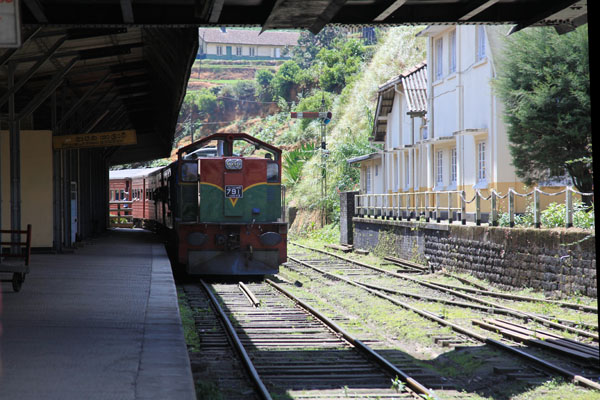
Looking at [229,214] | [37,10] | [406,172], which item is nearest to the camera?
[37,10]

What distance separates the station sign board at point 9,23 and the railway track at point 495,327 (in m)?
6.47

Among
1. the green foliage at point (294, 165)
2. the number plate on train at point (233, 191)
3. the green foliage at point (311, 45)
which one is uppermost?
the green foliage at point (311, 45)

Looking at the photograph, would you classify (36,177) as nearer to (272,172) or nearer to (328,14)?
(272,172)

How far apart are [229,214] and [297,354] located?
8.80 metres

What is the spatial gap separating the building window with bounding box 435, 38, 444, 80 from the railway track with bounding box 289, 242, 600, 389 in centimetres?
1085

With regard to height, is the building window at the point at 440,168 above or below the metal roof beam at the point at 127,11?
below

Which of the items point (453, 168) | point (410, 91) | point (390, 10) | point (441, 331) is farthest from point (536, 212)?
point (410, 91)

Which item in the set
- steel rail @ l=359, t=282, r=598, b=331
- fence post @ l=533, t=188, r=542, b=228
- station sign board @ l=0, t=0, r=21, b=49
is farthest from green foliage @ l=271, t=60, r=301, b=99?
station sign board @ l=0, t=0, r=21, b=49

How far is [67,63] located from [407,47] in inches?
1616

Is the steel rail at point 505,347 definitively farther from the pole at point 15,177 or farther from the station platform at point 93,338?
the pole at point 15,177

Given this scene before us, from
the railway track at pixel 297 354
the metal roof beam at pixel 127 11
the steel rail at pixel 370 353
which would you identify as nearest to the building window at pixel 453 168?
the railway track at pixel 297 354

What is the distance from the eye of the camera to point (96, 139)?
17.9 metres

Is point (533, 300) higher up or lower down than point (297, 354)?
higher up

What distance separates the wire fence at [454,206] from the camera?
15991mm
